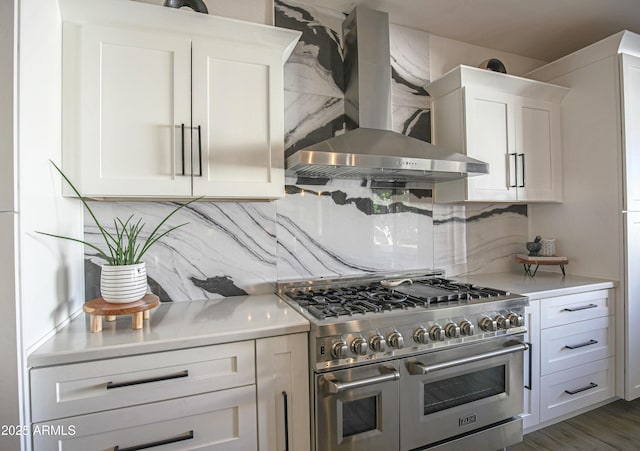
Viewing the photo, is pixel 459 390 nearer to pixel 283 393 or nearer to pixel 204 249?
pixel 283 393

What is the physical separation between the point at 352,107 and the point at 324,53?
41cm

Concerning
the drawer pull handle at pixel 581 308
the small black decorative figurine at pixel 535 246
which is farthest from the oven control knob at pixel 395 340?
the small black decorative figurine at pixel 535 246

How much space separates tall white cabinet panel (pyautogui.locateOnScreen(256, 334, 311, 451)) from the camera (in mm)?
1327

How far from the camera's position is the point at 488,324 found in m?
1.63

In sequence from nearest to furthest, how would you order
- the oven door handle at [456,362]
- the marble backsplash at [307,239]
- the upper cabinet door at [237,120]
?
the oven door handle at [456,362] < the upper cabinet door at [237,120] < the marble backsplash at [307,239]

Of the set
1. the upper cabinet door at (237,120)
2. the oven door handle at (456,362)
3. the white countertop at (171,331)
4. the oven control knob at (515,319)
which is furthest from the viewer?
the oven control knob at (515,319)

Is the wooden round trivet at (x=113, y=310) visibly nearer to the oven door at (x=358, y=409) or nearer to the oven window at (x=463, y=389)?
the oven door at (x=358, y=409)

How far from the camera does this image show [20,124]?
3.56ft

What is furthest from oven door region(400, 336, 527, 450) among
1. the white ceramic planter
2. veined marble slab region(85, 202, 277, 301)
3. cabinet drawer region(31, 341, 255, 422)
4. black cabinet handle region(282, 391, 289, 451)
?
the white ceramic planter

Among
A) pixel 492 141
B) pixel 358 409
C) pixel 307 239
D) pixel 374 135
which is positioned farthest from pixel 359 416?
pixel 492 141

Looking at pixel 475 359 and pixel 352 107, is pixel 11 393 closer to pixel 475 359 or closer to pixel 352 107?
pixel 475 359

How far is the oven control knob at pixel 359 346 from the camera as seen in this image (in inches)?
53.5

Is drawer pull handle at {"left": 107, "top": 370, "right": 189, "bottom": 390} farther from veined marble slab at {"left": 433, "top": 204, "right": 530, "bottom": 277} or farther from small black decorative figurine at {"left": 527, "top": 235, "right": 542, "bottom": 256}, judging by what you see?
small black decorative figurine at {"left": 527, "top": 235, "right": 542, "bottom": 256}

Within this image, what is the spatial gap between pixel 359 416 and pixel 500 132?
201cm
